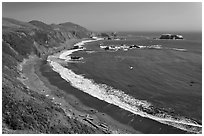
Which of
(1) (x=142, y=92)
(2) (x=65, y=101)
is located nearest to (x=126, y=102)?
(1) (x=142, y=92)

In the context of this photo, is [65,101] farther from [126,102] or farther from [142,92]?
[142,92]

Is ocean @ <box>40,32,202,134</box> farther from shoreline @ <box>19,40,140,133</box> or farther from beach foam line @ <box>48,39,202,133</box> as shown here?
shoreline @ <box>19,40,140,133</box>

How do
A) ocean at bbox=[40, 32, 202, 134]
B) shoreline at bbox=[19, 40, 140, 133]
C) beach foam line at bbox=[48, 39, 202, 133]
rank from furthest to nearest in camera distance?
ocean at bbox=[40, 32, 202, 134]
beach foam line at bbox=[48, 39, 202, 133]
shoreline at bbox=[19, 40, 140, 133]

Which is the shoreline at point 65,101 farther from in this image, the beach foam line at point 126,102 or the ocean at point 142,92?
the beach foam line at point 126,102

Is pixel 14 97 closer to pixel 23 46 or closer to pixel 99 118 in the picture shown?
pixel 99 118

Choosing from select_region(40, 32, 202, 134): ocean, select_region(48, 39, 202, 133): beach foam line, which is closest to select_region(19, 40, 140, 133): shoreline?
select_region(40, 32, 202, 134): ocean

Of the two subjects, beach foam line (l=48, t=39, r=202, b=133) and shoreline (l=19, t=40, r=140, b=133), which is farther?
beach foam line (l=48, t=39, r=202, b=133)

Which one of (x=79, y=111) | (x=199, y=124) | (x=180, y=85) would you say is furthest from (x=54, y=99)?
(x=180, y=85)
